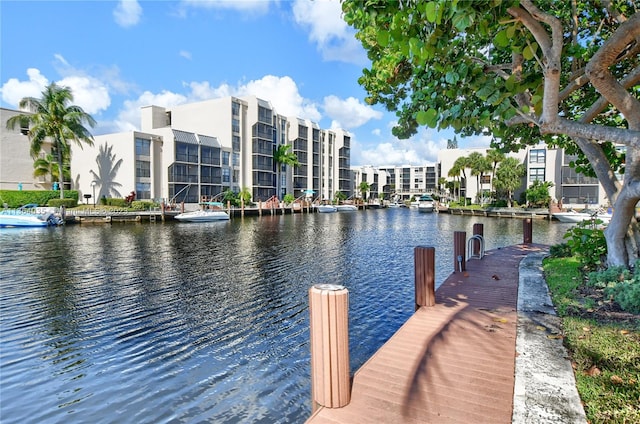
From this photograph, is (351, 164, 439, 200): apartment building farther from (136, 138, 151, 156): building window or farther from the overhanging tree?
the overhanging tree

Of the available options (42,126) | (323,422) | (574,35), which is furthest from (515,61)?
(42,126)

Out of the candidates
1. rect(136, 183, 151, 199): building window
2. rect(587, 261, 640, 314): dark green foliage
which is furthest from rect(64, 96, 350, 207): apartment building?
rect(587, 261, 640, 314): dark green foliage

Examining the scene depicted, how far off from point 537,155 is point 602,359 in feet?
211

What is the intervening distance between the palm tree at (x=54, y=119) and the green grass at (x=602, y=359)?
149 ft

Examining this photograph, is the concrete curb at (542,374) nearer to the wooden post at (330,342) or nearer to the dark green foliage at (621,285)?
the dark green foliage at (621,285)

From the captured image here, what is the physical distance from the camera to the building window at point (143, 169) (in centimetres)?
4560

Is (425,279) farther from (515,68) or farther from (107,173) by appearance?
(107,173)

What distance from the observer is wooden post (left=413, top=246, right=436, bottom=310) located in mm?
7398

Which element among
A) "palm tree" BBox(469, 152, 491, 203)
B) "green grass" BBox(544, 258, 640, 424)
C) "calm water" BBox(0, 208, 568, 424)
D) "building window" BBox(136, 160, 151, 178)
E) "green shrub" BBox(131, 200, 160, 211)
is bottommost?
"calm water" BBox(0, 208, 568, 424)

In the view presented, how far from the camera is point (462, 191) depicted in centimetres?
8400

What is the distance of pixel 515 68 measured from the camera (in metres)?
6.55

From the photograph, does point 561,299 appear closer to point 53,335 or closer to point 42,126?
point 53,335

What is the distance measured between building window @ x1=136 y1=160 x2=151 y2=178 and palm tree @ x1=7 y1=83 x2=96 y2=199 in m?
6.28

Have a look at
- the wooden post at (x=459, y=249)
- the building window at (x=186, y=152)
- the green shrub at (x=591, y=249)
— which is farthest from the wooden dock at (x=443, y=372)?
the building window at (x=186, y=152)
